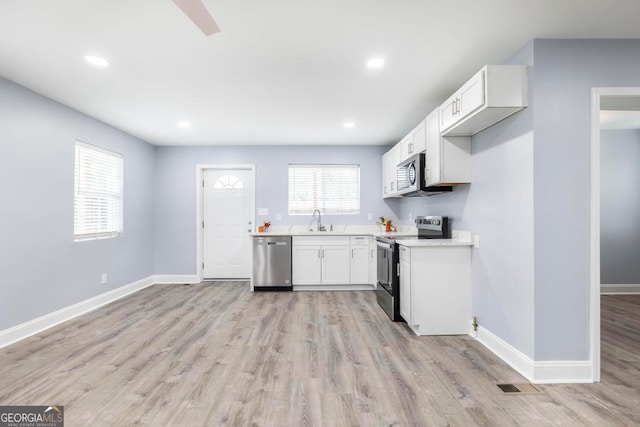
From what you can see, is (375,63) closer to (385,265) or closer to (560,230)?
(560,230)

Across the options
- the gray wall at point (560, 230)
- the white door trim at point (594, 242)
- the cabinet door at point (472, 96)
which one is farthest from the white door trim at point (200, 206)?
the white door trim at point (594, 242)

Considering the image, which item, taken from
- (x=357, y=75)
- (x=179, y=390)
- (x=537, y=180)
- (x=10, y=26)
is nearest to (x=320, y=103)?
(x=357, y=75)

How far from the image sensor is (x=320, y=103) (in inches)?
136

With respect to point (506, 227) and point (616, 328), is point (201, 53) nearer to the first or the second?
point (506, 227)

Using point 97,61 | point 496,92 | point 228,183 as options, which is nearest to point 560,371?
point 496,92

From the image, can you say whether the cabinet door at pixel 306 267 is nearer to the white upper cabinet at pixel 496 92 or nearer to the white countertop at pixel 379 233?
the white countertop at pixel 379 233

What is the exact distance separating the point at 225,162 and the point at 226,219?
1031mm

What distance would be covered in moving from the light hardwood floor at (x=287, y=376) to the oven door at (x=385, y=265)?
432mm

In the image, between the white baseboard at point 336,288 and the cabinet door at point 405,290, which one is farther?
the white baseboard at point 336,288

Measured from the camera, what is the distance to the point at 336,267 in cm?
488

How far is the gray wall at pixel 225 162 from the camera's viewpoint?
17.8 feet

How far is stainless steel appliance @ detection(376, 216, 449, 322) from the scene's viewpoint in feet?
11.2

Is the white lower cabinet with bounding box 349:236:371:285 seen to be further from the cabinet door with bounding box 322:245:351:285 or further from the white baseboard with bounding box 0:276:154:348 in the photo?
the white baseboard with bounding box 0:276:154:348

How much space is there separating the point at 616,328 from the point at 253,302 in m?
4.13
